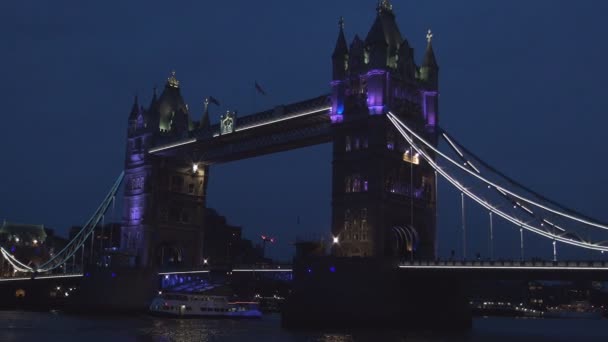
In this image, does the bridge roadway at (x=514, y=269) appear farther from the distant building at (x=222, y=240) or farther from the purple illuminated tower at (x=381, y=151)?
the distant building at (x=222, y=240)

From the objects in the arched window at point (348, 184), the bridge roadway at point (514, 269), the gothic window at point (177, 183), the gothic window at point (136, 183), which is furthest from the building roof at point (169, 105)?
the bridge roadway at point (514, 269)

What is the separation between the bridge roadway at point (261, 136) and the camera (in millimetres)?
72688

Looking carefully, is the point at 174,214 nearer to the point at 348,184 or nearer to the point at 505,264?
the point at 348,184

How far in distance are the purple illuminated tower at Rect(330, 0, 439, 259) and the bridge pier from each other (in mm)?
4313

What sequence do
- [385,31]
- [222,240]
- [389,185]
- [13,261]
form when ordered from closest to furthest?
[389,185] < [385,31] < [13,261] < [222,240]

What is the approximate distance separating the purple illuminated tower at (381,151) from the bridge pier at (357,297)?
4.31 meters

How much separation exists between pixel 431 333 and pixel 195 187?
4360 cm

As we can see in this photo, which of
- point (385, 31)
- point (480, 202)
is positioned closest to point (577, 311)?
point (385, 31)

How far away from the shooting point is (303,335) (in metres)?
55.2

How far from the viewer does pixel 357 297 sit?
59.6 metres

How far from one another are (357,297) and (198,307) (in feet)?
84.3

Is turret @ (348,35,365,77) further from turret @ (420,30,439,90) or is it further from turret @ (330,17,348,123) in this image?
turret @ (420,30,439,90)

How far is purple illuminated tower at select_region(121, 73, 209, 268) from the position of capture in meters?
90.4

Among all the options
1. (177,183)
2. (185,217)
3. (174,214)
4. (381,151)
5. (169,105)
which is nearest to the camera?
(381,151)
